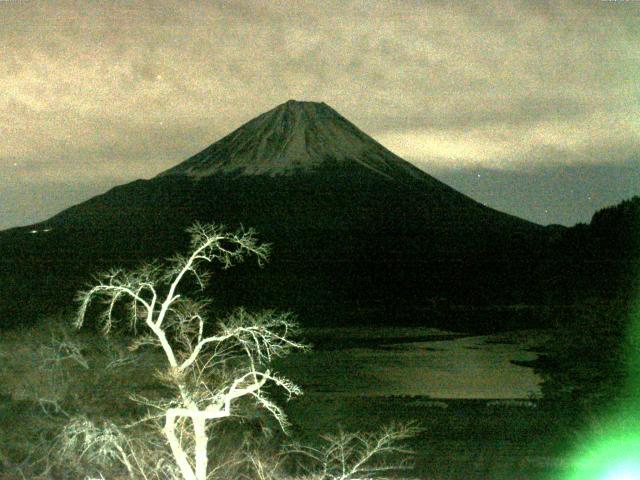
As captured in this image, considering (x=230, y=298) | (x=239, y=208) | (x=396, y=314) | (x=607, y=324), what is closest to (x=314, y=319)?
(x=396, y=314)

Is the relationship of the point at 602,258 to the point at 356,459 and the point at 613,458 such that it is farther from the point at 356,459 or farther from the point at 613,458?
the point at 356,459

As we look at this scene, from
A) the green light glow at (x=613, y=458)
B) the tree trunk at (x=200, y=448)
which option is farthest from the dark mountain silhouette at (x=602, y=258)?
the tree trunk at (x=200, y=448)

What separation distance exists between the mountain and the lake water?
521 inches

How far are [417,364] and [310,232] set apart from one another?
64.8 metres

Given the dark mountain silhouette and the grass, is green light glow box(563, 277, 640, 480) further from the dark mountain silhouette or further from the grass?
the dark mountain silhouette

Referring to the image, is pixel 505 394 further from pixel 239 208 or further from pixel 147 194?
pixel 147 194

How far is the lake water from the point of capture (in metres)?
43.5

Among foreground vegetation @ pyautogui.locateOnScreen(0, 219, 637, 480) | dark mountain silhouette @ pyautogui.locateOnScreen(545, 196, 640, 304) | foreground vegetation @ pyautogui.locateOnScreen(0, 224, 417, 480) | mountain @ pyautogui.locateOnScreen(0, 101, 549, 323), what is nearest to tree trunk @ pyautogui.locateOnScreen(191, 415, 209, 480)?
foreground vegetation @ pyautogui.locateOnScreen(0, 224, 417, 480)

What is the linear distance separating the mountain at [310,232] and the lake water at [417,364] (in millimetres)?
13228

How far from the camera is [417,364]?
175ft

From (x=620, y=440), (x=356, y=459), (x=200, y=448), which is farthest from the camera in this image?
(x=356, y=459)

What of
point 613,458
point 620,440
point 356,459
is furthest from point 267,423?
point 620,440

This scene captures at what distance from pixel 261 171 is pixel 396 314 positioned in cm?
5690

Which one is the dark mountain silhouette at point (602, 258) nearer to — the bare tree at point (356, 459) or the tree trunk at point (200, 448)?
the bare tree at point (356, 459)
